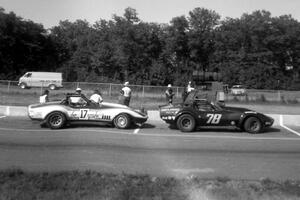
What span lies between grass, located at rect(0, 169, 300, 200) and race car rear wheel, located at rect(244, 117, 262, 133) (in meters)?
8.07

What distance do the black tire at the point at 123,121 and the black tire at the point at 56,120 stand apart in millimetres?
1810

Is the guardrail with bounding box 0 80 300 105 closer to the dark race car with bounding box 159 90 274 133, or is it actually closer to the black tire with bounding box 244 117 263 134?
the dark race car with bounding box 159 90 274 133

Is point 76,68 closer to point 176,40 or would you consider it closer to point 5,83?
point 176,40

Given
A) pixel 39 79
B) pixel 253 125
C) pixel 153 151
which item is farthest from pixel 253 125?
pixel 39 79

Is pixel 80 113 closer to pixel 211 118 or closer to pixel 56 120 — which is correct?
pixel 56 120

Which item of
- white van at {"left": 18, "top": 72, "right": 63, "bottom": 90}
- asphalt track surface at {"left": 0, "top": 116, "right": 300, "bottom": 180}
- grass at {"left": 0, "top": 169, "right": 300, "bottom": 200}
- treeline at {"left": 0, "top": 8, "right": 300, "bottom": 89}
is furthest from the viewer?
treeline at {"left": 0, "top": 8, "right": 300, "bottom": 89}

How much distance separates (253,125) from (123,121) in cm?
445

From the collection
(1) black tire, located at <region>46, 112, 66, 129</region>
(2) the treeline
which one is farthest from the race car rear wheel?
(2) the treeline

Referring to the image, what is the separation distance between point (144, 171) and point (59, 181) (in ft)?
6.54

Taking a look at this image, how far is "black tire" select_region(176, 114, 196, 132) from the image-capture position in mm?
15188

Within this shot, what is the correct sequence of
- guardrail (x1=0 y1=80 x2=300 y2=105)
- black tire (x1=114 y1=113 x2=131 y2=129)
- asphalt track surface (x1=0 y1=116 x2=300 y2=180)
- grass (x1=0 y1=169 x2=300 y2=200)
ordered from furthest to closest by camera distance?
guardrail (x1=0 y1=80 x2=300 y2=105)
black tire (x1=114 y1=113 x2=131 y2=129)
asphalt track surface (x1=0 y1=116 x2=300 y2=180)
grass (x1=0 y1=169 x2=300 y2=200)

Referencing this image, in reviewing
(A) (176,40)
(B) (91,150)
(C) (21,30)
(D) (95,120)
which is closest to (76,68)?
(C) (21,30)

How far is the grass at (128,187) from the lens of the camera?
20.7ft

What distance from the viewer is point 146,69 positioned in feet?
217
